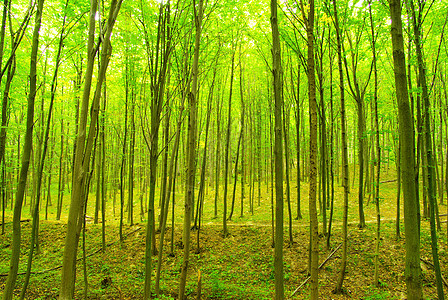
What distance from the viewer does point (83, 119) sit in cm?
203

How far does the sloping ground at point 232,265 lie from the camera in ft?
20.5

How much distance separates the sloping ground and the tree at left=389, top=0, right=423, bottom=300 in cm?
474

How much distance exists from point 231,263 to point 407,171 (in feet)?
24.6

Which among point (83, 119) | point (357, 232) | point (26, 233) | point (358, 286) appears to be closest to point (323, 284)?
point (358, 286)

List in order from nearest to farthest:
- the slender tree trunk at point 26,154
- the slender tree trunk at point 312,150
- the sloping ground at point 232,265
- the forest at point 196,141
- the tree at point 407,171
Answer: the tree at point 407,171 < the slender tree trunk at point 26,154 < the forest at point 196,141 < the slender tree trunk at point 312,150 < the sloping ground at point 232,265

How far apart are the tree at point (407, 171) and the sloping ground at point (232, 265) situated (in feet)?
15.6

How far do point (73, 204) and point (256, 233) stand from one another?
910 centimetres

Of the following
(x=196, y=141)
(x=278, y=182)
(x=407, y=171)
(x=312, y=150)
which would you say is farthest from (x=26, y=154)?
(x=196, y=141)

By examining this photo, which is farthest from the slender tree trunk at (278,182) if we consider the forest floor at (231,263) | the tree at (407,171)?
the forest floor at (231,263)

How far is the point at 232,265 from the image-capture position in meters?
8.20

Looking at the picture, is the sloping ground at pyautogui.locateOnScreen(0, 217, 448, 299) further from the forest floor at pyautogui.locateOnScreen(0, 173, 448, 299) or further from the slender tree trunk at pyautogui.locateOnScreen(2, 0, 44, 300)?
the slender tree trunk at pyautogui.locateOnScreen(2, 0, 44, 300)

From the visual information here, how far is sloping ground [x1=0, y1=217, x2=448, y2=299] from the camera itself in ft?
20.5

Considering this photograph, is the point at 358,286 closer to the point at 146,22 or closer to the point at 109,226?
the point at 146,22

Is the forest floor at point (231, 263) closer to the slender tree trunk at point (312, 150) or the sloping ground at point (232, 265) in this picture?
the sloping ground at point (232, 265)
